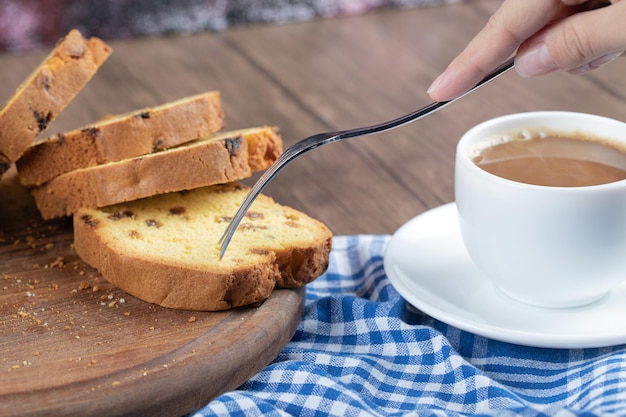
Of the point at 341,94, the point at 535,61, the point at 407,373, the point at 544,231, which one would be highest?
the point at 535,61

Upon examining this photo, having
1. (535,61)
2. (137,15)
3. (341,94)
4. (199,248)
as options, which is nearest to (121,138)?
(199,248)

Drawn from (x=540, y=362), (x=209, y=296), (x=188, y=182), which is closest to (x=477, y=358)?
(x=540, y=362)

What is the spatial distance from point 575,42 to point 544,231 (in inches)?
13.8

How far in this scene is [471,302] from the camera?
70.7 inches

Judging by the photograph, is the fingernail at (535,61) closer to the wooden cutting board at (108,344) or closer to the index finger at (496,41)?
the index finger at (496,41)

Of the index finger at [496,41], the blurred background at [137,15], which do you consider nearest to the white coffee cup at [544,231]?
the index finger at [496,41]

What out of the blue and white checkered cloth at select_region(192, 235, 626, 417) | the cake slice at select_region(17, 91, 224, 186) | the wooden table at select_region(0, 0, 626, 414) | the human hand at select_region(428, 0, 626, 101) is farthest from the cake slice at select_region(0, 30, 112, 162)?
the human hand at select_region(428, 0, 626, 101)

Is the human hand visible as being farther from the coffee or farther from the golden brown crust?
the golden brown crust

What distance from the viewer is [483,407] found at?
1.57 m

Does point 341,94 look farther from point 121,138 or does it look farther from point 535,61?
point 535,61

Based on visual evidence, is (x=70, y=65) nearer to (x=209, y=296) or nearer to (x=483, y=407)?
(x=209, y=296)

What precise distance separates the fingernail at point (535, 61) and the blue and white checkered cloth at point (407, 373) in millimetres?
503

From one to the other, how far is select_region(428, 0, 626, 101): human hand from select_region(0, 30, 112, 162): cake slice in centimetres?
86

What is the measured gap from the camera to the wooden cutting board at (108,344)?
1501mm
